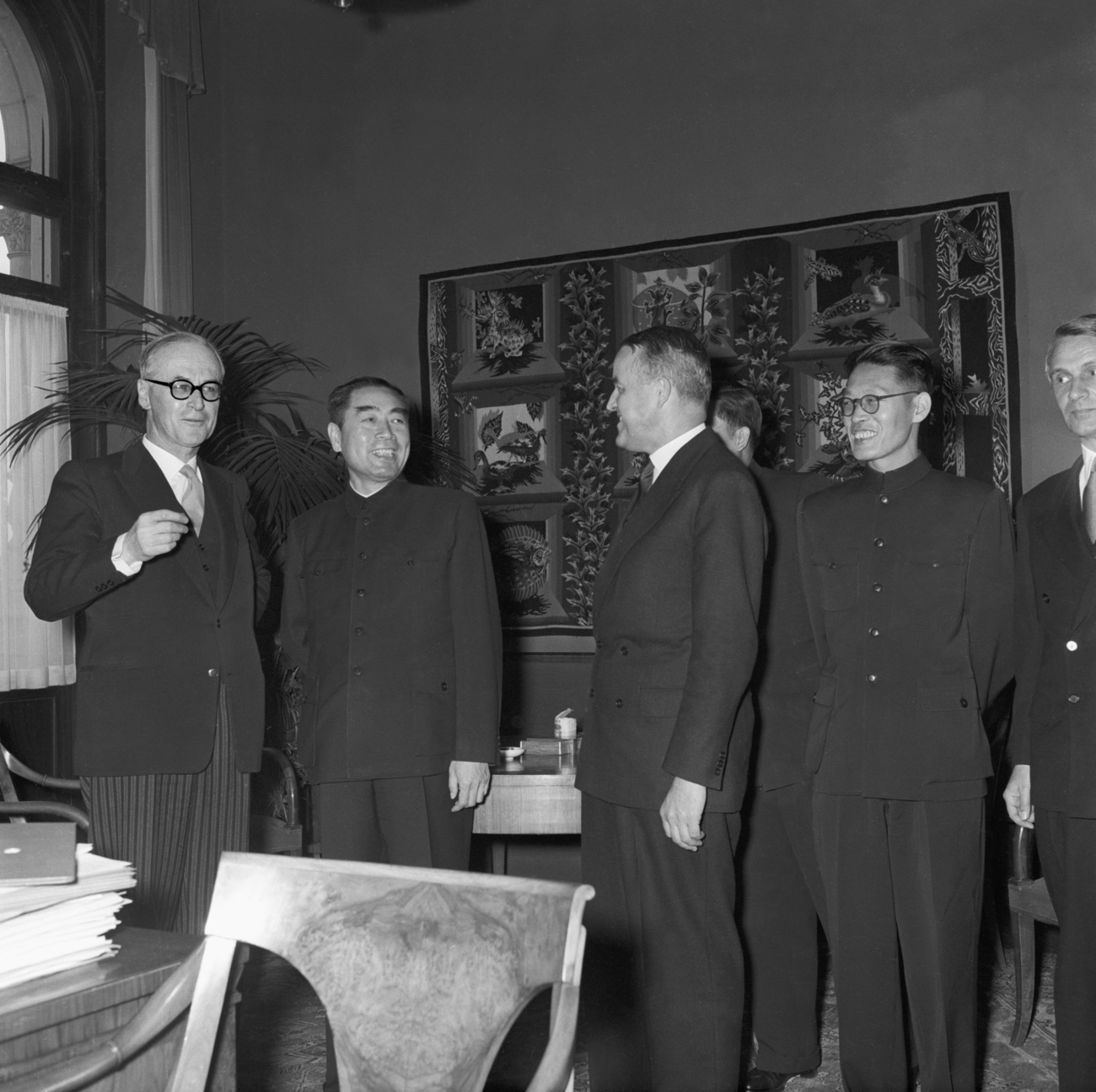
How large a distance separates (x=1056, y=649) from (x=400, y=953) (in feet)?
5.25

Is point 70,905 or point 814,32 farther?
point 814,32

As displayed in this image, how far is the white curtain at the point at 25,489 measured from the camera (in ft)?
A: 16.4

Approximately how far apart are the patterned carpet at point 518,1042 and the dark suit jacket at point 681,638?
3.18 feet

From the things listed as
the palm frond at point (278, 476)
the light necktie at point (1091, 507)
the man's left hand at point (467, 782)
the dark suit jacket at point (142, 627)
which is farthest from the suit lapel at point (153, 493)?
the light necktie at point (1091, 507)

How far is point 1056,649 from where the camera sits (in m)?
2.44

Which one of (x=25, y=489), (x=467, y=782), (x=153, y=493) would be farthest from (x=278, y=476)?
(x=467, y=782)

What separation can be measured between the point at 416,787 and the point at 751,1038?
3.96 ft

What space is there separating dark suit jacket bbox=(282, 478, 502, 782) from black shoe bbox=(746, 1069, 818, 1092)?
0.99 metres

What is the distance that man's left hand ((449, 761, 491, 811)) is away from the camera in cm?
281

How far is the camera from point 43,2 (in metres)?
5.33

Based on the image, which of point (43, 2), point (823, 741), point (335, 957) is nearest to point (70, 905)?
point (335, 957)

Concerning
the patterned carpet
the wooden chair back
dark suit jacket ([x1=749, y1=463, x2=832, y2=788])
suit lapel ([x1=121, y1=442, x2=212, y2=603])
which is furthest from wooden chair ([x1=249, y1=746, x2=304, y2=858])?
the wooden chair back

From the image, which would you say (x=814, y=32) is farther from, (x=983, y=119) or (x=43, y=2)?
(x=43, y=2)

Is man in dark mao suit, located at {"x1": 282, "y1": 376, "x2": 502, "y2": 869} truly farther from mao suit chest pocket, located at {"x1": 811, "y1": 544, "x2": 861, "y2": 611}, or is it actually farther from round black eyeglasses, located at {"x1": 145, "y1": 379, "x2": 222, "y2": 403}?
mao suit chest pocket, located at {"x1": 811, "y1": 544, "x2": 861, "y2": 611}
